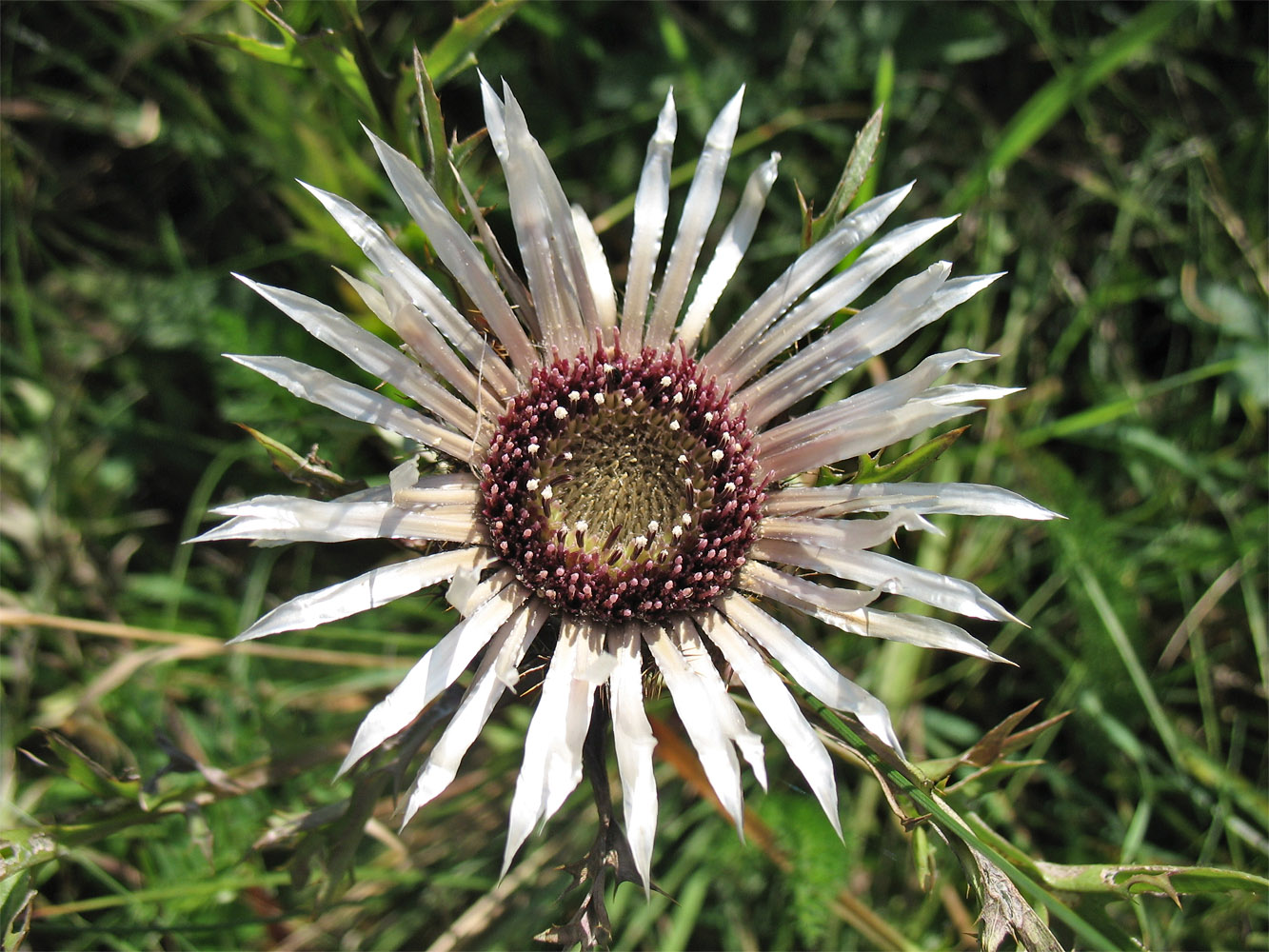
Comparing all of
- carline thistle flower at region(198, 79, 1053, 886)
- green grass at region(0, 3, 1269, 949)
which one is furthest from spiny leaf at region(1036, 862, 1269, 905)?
carline thistle flower at region(198, 79, 1053, 886)

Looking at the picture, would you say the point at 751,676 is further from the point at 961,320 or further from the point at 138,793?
the point at 961,320

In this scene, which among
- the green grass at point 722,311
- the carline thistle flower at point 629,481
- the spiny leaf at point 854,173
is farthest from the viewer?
the green grass at point 722,311

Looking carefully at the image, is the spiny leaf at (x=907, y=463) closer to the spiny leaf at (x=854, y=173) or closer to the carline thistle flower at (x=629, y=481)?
the carline thistle flower at (x=629, y=481)

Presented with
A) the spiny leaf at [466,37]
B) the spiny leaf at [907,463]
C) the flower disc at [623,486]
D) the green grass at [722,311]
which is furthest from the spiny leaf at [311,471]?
the spiny leaf at [907,463]

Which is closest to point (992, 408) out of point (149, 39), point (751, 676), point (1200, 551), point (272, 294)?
point (1200, 551)

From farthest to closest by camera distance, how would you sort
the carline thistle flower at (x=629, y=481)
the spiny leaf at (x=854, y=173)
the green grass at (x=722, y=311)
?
the green grass at (x=722, y=311) < the spiny leaf at (x=854, y=173) < the carline thistle flower at (x=629, y=481)

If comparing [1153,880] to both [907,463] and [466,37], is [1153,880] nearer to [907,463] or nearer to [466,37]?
[907,463]
